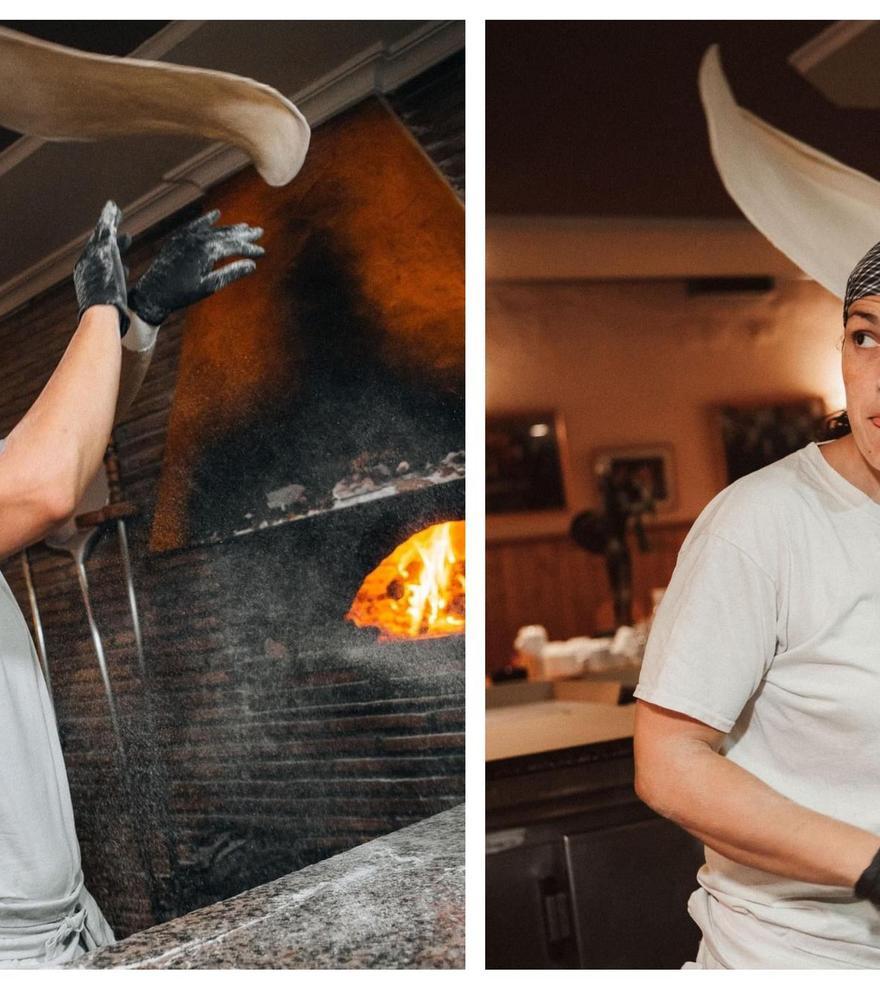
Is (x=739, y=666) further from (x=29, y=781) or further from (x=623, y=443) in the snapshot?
(x=623, y=443)

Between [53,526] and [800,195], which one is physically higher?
[800,195]

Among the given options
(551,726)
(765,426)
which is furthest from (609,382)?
(551,726)

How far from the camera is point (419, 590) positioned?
1663mm

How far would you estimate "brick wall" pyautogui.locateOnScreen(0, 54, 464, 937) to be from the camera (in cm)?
162

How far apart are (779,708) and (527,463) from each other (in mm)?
2920

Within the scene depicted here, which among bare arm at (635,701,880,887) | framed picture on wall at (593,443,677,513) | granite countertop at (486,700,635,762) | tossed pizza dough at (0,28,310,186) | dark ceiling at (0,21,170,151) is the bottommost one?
granite countertop at (486,700,635,762)

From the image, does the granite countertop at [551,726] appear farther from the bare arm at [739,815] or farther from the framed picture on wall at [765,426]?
the framed picture on wall at [765,426]

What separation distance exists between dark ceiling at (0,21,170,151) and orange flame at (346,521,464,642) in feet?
3.21

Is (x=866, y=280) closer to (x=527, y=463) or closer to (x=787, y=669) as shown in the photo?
(x=787, y=669)

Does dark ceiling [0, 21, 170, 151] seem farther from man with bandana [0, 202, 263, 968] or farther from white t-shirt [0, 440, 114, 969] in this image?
white t-shirt [0, 440, 114, 969]

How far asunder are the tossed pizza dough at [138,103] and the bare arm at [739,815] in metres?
1.14

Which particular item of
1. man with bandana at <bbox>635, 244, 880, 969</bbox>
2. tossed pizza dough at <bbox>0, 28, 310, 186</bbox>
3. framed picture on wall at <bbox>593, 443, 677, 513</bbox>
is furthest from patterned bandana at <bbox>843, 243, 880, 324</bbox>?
framed picture on wall at <bbox>593, 443, 677, 513</bbox>

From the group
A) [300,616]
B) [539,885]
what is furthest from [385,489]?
[539,885]

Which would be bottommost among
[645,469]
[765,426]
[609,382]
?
[645,469]
